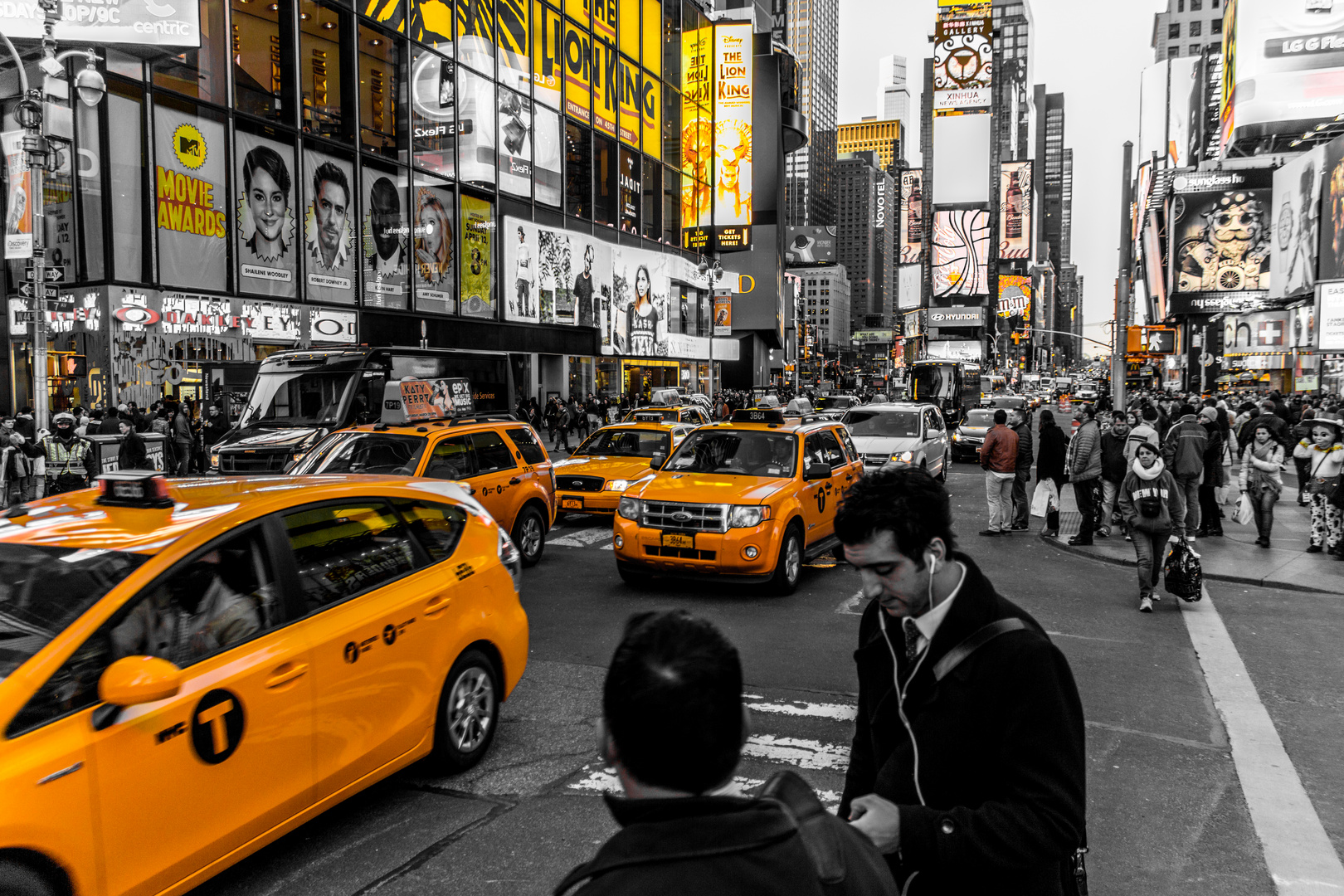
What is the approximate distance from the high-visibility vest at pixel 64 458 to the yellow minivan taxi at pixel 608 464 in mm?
6966

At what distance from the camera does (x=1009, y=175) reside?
604 feet

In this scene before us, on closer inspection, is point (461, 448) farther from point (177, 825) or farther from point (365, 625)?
point (177, 825)

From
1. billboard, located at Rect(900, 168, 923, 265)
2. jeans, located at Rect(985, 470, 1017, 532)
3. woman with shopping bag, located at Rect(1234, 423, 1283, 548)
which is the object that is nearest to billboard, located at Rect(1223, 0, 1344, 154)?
woman with shopping bag, located at Rect(1234, 423, 1283, 548)

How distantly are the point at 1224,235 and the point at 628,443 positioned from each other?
165 feet

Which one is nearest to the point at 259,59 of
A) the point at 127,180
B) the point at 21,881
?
the point at 127,180

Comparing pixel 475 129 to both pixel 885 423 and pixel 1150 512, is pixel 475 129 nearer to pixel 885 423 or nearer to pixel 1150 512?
pixel 885 423

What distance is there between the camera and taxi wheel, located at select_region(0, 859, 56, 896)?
2805mm

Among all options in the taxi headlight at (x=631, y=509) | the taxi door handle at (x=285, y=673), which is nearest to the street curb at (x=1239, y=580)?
the taxi headlight at (x=631, y=509)

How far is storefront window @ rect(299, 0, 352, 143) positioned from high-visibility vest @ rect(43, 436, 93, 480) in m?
16.0

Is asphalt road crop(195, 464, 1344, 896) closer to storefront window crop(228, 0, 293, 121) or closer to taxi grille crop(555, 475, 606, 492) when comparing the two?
taxi grille crop(555, 475, 606, 492)

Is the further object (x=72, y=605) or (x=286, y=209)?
(x=286, y=209)

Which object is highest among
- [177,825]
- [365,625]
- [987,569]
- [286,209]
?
[286,209]

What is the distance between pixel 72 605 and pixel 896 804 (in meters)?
2.90

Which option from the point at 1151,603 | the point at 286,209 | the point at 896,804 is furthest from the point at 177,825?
the point at 286,209
